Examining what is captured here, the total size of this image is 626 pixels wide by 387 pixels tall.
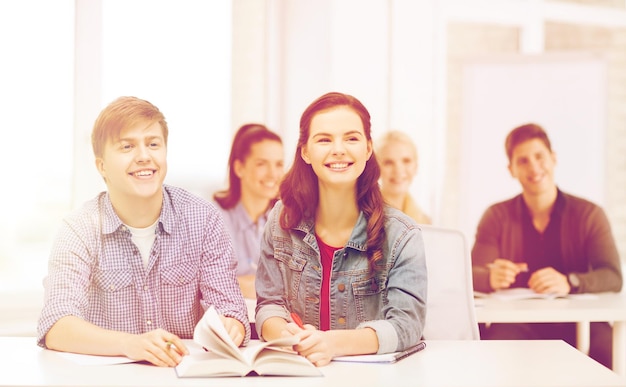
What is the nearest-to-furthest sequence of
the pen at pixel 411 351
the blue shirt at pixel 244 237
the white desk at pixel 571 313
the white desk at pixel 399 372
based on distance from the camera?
1. the white desk at pixel 399 372
2. the pen at pixel 411 351
3. the white desk at pixel 571 313
4. the blue shirt at pixel 244 237

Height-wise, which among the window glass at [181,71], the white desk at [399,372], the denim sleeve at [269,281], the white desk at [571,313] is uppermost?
the window glass at [181,71]

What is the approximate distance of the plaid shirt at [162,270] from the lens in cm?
199

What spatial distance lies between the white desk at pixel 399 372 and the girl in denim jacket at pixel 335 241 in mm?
219

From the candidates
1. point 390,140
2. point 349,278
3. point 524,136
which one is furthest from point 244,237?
point 349,278

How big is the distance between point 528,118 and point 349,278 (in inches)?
95.2

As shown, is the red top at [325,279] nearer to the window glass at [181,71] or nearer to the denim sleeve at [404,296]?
the denim sleeve at [404,296]

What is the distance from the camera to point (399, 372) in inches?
62.6

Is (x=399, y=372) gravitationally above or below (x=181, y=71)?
below

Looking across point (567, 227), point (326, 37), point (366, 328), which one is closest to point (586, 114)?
point (567, 227)

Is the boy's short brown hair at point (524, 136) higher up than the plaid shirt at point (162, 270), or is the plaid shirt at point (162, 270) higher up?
the boy's short brown hair at point (524, 136)

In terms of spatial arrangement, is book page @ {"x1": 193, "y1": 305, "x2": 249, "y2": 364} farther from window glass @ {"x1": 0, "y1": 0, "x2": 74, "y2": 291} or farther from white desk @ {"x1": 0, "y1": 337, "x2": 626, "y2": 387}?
window glass @ {"x1": 0, "y1": 0, "x2": 74, "y2": 291}

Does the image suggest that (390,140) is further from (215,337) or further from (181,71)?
(215,337)

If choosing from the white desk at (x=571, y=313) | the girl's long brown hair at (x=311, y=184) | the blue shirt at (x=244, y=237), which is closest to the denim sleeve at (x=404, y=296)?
the girl's long brown hair at (x=311, y=184)

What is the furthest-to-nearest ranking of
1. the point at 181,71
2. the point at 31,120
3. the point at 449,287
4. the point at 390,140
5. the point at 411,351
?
1. the point at 181,71
2. the point at 390,140
3. the point at 31,120
4. the point at 449,287
5. the point at 411,351
